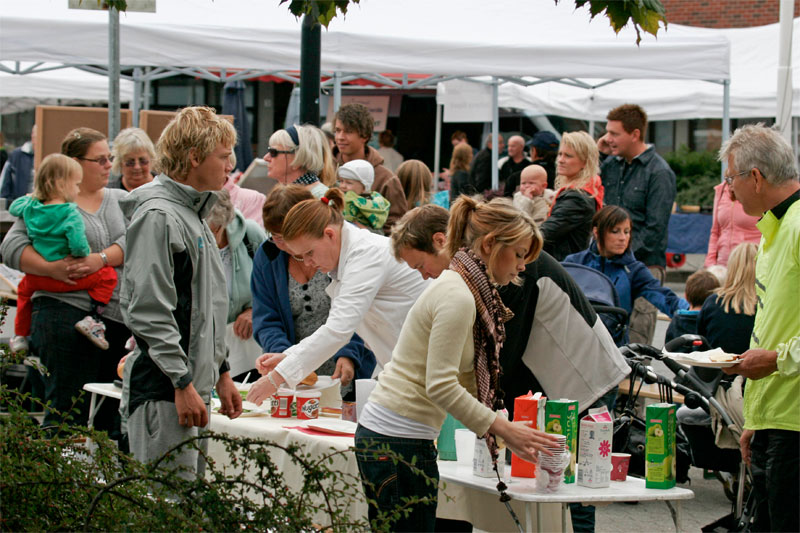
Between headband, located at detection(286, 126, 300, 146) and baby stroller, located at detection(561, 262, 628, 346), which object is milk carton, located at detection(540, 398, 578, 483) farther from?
headband, located at detection(286, 126, 300, 146)

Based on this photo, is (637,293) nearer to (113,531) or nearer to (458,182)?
(113,531)

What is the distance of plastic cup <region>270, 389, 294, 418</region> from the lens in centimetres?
458

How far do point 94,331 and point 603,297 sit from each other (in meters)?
2.96

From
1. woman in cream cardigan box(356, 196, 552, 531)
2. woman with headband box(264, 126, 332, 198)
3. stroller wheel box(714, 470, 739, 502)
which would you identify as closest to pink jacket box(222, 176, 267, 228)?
woman with headband box(264, 126, 332, 198)

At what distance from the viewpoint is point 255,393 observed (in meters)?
4.40

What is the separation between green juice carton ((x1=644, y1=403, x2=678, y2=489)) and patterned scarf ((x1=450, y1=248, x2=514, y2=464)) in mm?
648

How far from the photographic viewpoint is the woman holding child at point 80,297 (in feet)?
19.6

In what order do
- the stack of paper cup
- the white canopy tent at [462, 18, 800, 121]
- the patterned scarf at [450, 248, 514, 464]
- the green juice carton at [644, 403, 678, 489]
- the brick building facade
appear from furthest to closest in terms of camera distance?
1. the brick building facade
2. the white canopy tent at [462, 18, 800, 121]
3. the green juice carton at [644, 403, 678, 489]
4. the stack of paper cup
5. the patterned scarf at [450, 248, 514, 464]

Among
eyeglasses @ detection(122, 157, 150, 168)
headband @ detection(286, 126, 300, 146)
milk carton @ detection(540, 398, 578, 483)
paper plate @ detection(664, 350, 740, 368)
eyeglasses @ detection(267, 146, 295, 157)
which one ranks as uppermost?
headband @ detection(286, 126, 300, 146)

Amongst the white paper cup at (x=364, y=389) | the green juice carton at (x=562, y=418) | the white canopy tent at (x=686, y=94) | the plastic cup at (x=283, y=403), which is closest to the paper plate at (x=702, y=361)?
the green juice carton at (x=562, y=418)

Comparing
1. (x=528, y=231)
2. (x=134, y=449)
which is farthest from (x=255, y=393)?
(x=528, y=231)

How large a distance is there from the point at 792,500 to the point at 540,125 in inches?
703

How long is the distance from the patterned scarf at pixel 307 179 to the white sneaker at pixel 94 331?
145 centimetres

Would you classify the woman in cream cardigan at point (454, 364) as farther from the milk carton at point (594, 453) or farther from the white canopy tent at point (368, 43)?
the white canopy tent at point (368, 43)
